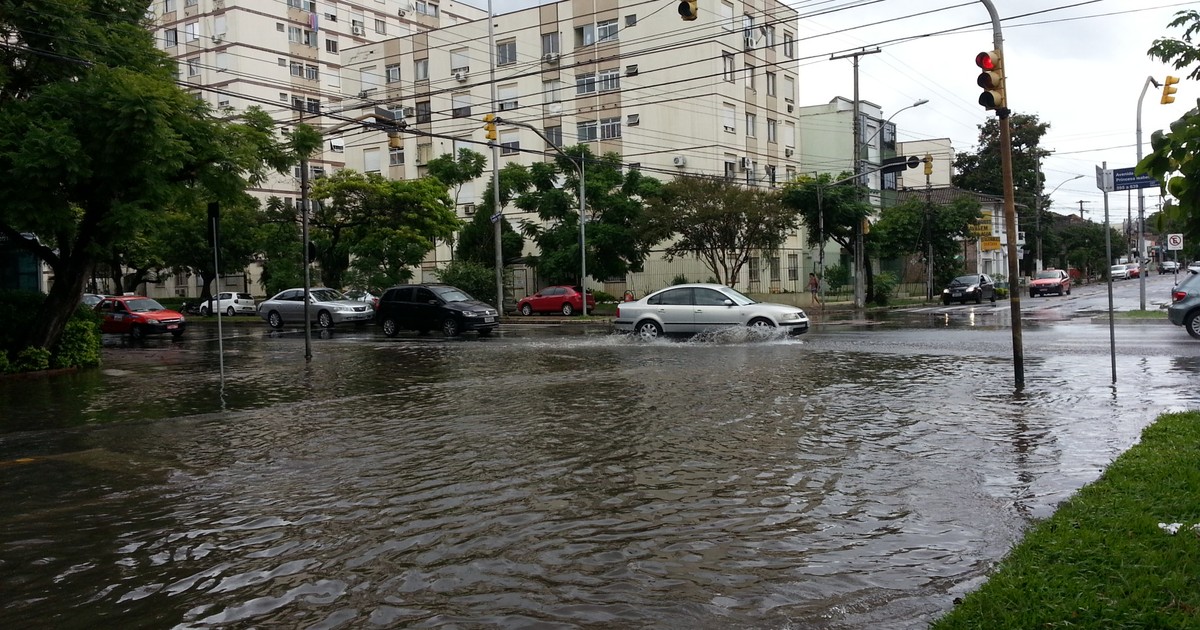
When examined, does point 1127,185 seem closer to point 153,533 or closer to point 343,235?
point 153,533

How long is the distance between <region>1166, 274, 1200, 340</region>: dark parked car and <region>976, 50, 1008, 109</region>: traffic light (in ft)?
33.5

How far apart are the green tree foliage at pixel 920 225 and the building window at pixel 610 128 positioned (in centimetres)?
1529

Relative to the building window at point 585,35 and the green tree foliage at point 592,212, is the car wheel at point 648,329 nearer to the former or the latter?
the green tree foliage at point 592,212

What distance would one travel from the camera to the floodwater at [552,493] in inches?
191

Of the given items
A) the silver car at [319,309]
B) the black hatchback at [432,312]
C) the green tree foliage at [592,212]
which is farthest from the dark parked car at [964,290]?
the silver car at [319,309]

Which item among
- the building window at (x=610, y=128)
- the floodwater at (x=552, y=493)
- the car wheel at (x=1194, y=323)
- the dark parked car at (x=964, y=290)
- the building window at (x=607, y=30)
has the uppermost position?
the building window at (x=607, y=30)

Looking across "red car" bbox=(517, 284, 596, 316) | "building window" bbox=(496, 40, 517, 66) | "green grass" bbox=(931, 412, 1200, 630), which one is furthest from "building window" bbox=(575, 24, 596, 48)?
"green grass" bbox=(931, 412, 1200, 630)

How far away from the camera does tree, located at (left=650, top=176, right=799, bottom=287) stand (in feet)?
126

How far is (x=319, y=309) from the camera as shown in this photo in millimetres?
35938

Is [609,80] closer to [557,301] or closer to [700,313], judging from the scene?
[557,301]

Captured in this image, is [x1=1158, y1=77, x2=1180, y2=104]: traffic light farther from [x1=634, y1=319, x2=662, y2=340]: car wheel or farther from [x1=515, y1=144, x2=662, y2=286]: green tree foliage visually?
[x1=515, y1=144, x2=662, y2=286]: green tree foliage

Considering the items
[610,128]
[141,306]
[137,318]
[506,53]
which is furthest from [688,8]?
[506,53]

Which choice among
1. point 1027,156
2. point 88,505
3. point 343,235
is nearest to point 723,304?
point 88,505

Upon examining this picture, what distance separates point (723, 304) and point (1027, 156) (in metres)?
65.1
